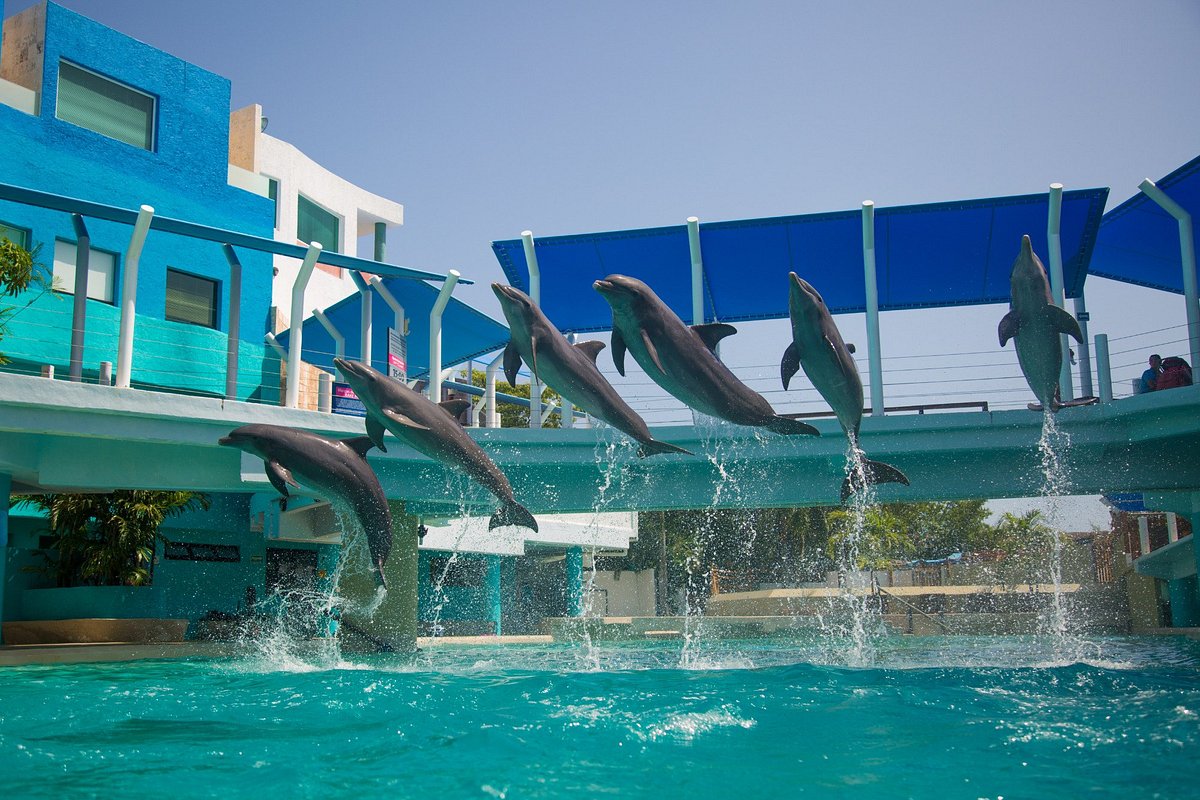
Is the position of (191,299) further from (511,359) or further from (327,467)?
(511,359)

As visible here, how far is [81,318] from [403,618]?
263 inches

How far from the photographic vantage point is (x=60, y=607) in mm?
19625

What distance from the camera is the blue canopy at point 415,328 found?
18.6 metres

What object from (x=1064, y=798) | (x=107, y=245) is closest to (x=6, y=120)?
(x=107, y=245)

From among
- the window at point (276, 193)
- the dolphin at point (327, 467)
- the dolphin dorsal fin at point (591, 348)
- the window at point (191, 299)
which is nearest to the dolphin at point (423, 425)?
the dolphin at point (327, 467)

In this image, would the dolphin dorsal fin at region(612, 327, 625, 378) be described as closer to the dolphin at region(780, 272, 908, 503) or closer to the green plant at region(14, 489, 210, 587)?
the dolphin at region(780, 272, 908, 503)

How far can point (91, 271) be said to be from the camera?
17141 mm

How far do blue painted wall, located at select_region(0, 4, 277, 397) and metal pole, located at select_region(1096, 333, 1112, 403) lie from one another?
12013 mm

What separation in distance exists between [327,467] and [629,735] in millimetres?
4234

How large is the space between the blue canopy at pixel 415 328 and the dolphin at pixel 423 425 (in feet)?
24.2

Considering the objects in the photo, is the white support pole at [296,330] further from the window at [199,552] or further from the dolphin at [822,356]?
the window at [199,552]

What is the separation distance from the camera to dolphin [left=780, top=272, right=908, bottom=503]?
802cm

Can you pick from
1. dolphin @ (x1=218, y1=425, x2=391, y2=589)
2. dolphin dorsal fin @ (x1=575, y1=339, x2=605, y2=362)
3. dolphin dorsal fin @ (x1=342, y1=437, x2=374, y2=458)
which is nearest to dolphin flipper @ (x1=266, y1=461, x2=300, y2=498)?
dolphin @ (x1=218, y1=425, x2=391, y2=589)

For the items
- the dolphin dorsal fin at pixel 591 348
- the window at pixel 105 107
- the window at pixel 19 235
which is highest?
the window at pixel 105 107
